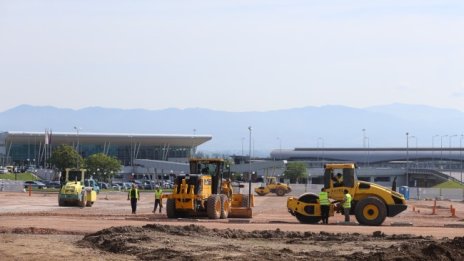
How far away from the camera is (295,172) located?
163250 millimetres

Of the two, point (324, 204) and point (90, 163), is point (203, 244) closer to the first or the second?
point (324, 204)

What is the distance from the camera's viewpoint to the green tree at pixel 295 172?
163500 millimetres

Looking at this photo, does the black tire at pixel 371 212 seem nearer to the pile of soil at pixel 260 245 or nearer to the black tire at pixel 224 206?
the black tire at pixel 224 206

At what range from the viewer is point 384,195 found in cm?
4125

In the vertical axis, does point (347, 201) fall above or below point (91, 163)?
below

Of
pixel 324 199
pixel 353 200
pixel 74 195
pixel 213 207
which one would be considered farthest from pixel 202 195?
pixel 74 195

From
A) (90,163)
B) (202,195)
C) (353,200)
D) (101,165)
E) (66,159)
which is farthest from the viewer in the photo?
(66,159)

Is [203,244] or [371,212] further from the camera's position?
[371,212]

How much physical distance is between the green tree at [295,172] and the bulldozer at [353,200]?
121m

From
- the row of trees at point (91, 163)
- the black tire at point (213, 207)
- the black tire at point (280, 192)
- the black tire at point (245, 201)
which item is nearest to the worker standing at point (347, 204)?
the black tire at point (213, 207)

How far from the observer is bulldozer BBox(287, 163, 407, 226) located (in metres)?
40.7

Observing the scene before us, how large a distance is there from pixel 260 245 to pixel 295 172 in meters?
135

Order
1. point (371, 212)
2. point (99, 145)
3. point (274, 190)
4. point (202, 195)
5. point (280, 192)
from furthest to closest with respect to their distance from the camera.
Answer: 1. point (99, 145)
2. point (274, 190)
3. point (280, 192)
4. point (202, 195)
5. point (371, 212)

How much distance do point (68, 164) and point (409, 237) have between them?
106 m
